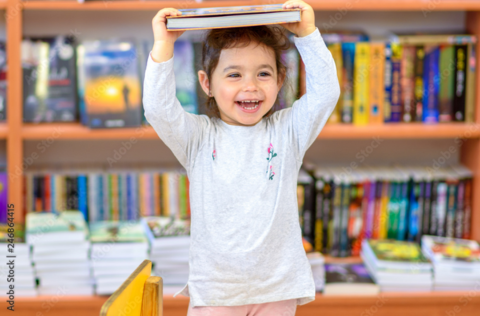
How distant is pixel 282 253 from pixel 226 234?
11 centimetres

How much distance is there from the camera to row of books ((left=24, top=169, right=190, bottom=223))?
174cm

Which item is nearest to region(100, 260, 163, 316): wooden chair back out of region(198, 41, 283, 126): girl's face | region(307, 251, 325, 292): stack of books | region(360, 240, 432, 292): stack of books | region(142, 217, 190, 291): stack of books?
region(198, 41, 283, 126): girl's face

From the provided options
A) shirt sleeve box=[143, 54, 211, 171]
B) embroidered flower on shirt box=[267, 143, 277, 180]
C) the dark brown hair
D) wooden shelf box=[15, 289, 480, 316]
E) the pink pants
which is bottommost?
wooden shelf box=[15, 289, 480, 316]

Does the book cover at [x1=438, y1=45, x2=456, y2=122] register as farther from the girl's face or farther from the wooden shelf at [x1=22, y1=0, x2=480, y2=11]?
the girl's face

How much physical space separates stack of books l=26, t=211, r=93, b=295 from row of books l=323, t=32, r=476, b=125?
86cm

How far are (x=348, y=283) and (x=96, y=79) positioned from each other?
0.97 meters

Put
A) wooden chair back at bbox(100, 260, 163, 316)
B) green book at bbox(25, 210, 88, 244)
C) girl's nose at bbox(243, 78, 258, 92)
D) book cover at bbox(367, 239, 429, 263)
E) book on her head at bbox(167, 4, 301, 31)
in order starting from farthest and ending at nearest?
book cover at bbox(367, 239, 429, 263)
green book at bbox(25, 210, 88, 244)
girl's nose at bbox(243, 78, 258, 92)
book on her head at bbox(167, 4, 301, 31)
wooden chair back at bbox(100, 260, 163, 316)

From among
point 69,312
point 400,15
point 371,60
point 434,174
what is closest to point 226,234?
point 69,312

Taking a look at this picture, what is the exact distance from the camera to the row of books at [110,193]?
1.74 meters

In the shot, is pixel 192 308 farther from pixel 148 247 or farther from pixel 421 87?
pixel 421 87

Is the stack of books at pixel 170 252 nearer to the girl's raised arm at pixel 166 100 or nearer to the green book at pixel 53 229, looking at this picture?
the green book at pixel 53 229

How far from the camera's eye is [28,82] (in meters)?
1.69

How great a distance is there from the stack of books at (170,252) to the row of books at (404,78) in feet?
1.98

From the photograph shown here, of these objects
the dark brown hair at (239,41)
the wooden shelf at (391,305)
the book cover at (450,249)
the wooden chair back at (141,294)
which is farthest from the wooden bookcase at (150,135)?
the wooden chair back at (141,294)
